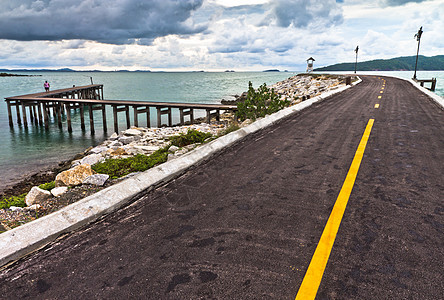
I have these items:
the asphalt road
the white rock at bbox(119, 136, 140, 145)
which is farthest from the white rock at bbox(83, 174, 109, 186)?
the white rock at bbox(119, 136, 140, 145)

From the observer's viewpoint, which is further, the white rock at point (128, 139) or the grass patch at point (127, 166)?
the white rock at point (128, 139)

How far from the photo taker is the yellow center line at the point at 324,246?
2.48 m

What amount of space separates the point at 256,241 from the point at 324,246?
703 mm

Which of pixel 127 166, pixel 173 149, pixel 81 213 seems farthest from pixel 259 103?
pixel 81 213

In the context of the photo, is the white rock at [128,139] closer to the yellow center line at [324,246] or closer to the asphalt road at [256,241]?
the asphalt road at [256,241]

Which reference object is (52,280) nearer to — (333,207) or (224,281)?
(224,281)

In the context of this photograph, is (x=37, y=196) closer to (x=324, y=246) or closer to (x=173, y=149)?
(x=173, y=149)

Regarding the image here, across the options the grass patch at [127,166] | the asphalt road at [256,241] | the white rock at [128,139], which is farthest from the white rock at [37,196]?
the white rock at [128,139]

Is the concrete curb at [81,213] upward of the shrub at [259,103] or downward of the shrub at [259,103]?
downward

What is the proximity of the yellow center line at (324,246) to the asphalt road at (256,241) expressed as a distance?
5 centimetres

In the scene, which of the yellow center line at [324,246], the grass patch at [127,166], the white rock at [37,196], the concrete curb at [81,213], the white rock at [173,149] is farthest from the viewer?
the white rock at [173,149]

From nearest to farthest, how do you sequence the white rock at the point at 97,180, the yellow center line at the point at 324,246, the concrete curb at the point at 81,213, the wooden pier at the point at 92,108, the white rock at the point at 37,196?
the yellow center line at the point at 324,246 < the concrete curb at the point at 81,213 < the white rock at the point at 97,180 < the white rock at the point at 37,196 < the wooden pier at the point at 92,108

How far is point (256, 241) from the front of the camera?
10.5 feet

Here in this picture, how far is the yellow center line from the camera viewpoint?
2.48 meters
